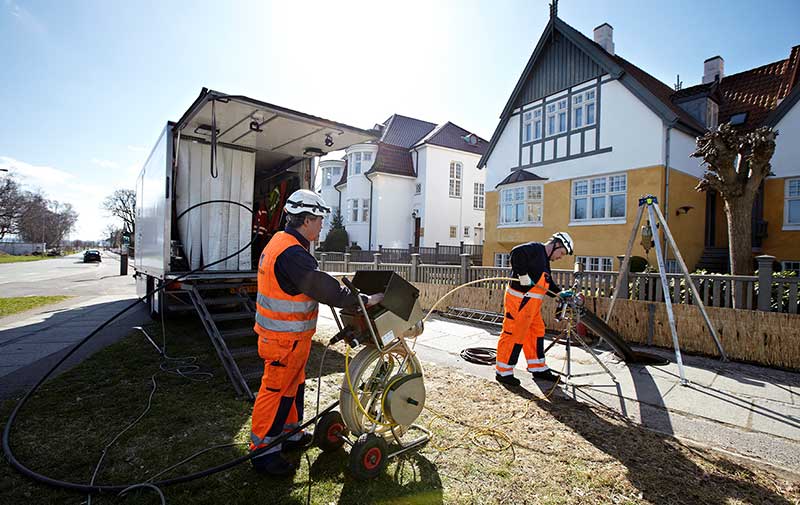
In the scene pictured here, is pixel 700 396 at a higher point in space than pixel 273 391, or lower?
lower

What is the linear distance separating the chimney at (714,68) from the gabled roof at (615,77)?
99.4 inches

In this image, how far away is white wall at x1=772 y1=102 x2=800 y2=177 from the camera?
12.3m

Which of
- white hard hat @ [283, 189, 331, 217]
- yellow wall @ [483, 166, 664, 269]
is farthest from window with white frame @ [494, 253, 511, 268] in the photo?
white hard hat @ [283, 189, 331, 217]

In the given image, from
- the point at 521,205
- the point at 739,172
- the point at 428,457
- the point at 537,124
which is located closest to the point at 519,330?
the point at 428,457

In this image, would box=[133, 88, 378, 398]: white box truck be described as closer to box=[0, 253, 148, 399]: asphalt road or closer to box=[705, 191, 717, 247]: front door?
box=[0, 253, 148, 399]: asphalt road

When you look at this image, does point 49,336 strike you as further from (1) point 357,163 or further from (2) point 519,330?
(1) point 357,163

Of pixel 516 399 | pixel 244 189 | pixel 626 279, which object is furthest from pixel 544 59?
pixel 516 399

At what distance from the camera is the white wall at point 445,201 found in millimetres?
27156

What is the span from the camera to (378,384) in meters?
3.00

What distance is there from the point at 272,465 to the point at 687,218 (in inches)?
613

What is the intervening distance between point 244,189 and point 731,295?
319 inches

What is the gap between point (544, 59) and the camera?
16297 millimetres

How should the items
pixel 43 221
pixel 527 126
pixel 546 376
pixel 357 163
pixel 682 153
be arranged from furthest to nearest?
pixel 43 221, pixel 357 163, pixel 527 126, pixel 682 153, pixel 546 376

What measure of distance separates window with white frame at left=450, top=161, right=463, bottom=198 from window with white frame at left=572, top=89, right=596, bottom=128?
13.2 meters
